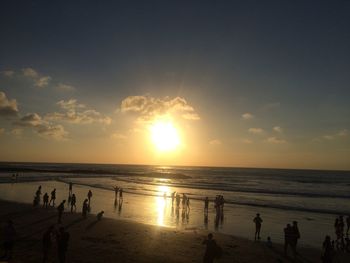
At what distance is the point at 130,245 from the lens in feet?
58.9

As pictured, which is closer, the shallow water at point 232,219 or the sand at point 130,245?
the sand at point 130,245

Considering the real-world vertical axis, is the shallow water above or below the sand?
below

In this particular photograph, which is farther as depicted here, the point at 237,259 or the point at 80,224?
the point at 80,224

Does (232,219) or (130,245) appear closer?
(130,245)

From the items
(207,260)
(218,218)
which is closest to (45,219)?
(218,218)

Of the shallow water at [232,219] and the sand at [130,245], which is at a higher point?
the sand at [130,245]

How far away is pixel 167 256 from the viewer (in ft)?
53.2

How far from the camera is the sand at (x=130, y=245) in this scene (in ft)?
51.5

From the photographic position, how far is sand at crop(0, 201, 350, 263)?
15695 mm

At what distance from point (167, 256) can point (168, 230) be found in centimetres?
634

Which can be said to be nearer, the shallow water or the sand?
the sand

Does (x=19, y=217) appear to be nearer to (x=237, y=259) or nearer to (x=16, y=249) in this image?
(x=16, y=249)

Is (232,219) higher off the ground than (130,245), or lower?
lower

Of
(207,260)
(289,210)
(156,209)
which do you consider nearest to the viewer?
(207,260)
